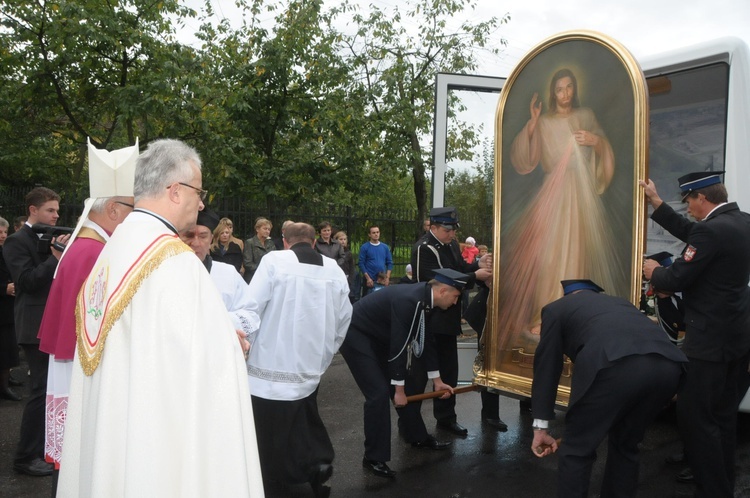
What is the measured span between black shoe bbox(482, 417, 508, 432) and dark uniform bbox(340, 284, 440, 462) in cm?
131

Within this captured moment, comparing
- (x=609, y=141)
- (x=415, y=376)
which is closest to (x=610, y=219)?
(x=609, y=141)

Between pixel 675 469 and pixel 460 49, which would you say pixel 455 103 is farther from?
pixel 460 49

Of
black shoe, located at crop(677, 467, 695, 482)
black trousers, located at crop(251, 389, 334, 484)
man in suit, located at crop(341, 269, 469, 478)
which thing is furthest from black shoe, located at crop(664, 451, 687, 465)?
black trousers, located at crop(251, 389, 334, 484)

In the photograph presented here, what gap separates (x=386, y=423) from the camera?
5.40 metres

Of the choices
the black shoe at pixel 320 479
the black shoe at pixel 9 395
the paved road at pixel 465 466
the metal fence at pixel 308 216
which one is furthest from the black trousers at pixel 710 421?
the metal fence at pixel 308 216

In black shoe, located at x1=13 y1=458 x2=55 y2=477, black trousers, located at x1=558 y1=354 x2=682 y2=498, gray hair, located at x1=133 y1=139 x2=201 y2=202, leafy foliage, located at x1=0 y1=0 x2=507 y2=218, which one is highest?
leafy foliage, located at x1=0 y1=0 x2=507 y2=218

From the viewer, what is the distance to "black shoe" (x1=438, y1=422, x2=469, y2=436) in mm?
Answer: 6461

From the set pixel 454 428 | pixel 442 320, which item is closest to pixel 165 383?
pixel 442 320

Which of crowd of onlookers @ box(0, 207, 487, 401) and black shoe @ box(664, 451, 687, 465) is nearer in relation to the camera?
black shoe @ box(664, 451, 687, 465)

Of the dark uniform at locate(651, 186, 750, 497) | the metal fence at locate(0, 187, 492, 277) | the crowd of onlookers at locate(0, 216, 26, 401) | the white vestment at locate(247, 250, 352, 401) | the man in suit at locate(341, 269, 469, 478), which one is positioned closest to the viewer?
the dark uniform at locate(651, 186, 750, 497)

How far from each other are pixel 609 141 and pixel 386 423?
2.58 meters

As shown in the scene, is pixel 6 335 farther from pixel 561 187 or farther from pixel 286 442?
pixel 561 187

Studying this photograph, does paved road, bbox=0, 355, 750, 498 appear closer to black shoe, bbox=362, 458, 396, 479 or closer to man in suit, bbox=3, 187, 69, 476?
black shoe, bbox=362, 458, 396, 479

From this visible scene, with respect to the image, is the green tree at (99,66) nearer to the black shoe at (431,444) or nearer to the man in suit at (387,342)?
the man in suit at (387,342)
